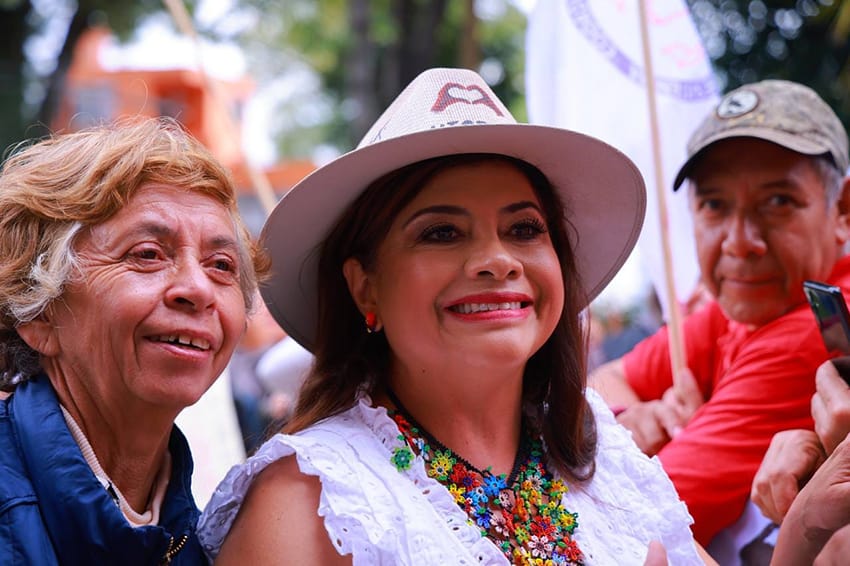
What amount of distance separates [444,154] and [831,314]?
A: 38.7 inches

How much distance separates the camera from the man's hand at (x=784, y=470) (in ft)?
8.06

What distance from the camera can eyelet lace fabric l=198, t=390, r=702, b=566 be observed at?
200cm

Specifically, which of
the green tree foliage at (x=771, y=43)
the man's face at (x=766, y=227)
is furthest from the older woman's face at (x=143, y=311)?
the green tree foliage at (x=771, y=43)

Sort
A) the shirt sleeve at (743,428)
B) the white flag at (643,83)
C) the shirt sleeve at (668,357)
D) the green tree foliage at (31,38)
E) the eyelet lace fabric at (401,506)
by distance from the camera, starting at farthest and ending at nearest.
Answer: the green tree foliage at (31,38) < the white flag at (643,83) < the shirt sleeve at (668,357) < the shirt sleeve at (743,428) < the eyelet lace fabric at (401,506)

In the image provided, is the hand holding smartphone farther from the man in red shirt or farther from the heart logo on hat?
the heart logo on hat

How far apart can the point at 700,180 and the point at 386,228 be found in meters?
1.16

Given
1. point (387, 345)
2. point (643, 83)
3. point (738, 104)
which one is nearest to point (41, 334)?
point (387, 345)

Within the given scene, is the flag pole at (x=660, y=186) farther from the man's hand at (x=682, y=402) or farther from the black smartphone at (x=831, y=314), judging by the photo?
the black smartphone at (x=831, y=314)

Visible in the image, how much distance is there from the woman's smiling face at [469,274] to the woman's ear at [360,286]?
0.04 feet

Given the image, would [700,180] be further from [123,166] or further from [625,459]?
[123,166]

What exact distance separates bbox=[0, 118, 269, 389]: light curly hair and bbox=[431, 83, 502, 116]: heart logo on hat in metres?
0.53

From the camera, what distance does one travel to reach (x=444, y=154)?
7.58ft

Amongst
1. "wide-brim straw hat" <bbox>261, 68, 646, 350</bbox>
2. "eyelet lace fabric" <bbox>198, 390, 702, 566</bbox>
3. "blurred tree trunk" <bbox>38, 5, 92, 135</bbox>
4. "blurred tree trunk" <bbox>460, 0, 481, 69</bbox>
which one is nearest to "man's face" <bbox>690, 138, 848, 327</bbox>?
"wide-brim straw hat" <bbox>261, 68, 646, 350</bbox>

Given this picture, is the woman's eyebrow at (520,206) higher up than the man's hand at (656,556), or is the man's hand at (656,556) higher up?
the woman's eyebrow at (520,206)
